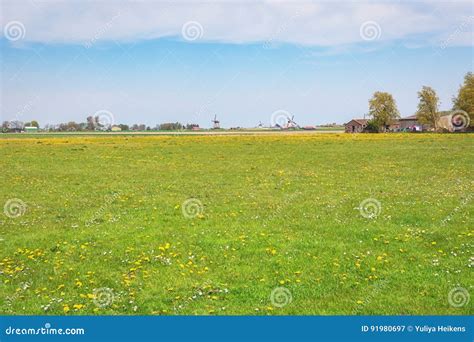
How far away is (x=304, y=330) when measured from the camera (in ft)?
32.6

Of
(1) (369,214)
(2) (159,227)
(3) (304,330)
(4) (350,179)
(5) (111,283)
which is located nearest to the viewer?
(3) (304,330)

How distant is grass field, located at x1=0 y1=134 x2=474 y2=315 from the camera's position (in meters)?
11.3

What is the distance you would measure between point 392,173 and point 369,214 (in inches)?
589

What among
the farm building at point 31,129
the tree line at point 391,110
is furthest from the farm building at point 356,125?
the farm building at point 31,129

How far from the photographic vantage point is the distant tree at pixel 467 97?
10443 cm

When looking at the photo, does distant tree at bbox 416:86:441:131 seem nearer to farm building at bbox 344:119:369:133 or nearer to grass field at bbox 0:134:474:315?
farm building at bbox 344:119:369:133

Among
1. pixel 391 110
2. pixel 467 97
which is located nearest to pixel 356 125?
pixel 391 110

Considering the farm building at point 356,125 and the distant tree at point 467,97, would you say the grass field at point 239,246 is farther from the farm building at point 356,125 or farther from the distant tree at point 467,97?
the farm building at point 356,125

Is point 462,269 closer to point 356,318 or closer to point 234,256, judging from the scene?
point 356,318

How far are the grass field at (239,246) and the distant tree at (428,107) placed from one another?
96.2 metres

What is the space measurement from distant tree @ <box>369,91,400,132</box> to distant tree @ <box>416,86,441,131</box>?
6607 millimetres

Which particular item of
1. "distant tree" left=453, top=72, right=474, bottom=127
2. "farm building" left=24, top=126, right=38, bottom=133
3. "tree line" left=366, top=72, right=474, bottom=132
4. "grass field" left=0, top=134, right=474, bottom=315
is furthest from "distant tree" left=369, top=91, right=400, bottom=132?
"farm building" left=24, top=126, right=38, bottom=133

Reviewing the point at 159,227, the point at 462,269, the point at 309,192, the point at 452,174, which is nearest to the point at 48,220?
the point at 159,227

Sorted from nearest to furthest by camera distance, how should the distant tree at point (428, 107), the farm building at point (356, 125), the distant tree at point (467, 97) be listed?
the distant tree at point (467, 97) → the distant tree at point (428, 107) → the farm building at point (356, 125)
